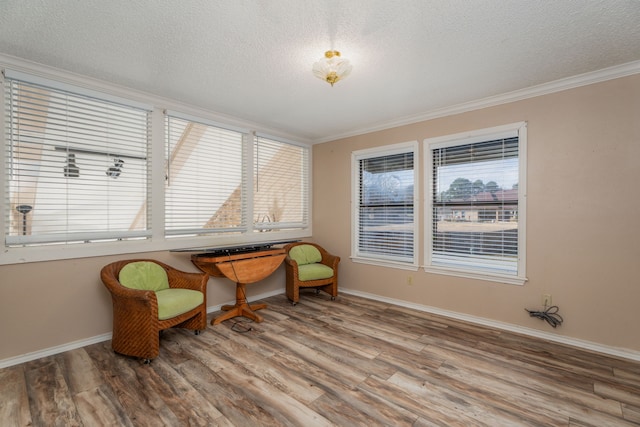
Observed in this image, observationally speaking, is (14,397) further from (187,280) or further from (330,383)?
(330,383)

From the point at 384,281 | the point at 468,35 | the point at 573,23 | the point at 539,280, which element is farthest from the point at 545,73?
the point at 384,281

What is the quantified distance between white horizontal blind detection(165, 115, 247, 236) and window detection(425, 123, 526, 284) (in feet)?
7.95

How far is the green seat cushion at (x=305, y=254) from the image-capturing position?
4.18m

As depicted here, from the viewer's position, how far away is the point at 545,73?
2570 mm

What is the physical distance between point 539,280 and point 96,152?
4355 millimetres

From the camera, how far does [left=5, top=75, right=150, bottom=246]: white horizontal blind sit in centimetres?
239

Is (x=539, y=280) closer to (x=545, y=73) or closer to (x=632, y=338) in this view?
(x=632, y=338)

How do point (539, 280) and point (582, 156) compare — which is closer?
point (582, 156)

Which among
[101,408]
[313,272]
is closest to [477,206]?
[313,272]

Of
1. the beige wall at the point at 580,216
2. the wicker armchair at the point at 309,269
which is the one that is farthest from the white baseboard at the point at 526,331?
the wicker armchair at the point at 309,269

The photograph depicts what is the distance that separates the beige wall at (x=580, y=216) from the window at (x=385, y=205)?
76 centimetres

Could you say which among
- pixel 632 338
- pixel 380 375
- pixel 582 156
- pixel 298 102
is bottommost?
pixel 380 375

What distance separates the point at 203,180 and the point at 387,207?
2.38 m

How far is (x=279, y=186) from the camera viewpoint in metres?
4.41
